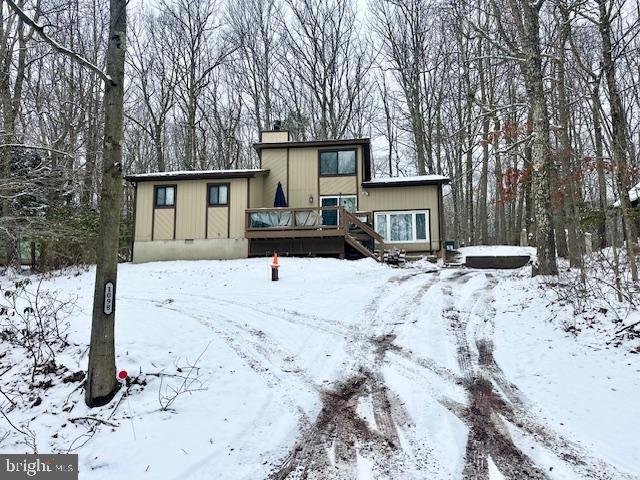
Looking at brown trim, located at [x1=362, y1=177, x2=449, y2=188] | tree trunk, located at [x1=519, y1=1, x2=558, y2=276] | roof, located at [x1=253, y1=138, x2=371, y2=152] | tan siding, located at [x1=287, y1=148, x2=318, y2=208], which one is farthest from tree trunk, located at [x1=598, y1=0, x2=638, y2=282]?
tan siding, located at [x1=287, y1=148, x2=318, y2=208]

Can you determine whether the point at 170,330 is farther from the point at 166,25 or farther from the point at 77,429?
the point at 166,25

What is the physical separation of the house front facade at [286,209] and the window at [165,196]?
0.15ft

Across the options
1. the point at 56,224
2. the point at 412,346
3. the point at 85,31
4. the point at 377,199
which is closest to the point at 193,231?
the point at 56,224

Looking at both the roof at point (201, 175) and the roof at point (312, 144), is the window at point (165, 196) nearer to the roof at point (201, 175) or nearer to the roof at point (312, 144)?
the roof at point (201, 175)

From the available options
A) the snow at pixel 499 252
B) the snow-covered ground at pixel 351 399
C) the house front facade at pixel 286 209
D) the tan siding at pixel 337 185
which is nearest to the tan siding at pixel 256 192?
the house front facade at pixel 286 209

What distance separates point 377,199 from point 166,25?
59.3 feet

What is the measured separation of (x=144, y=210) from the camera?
55.7ft

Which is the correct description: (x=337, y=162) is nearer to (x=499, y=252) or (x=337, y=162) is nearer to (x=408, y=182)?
(x=408, y=182)

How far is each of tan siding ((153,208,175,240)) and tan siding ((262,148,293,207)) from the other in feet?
14.5

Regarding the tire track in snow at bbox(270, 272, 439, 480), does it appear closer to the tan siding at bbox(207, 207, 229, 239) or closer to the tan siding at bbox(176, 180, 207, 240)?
the tan siding at bbox(207, 207, 229, 239)

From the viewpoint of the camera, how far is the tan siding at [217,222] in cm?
1638

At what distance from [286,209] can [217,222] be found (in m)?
3.37

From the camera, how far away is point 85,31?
59.7 feet

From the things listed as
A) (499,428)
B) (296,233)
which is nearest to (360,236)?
Result: (296,233)
